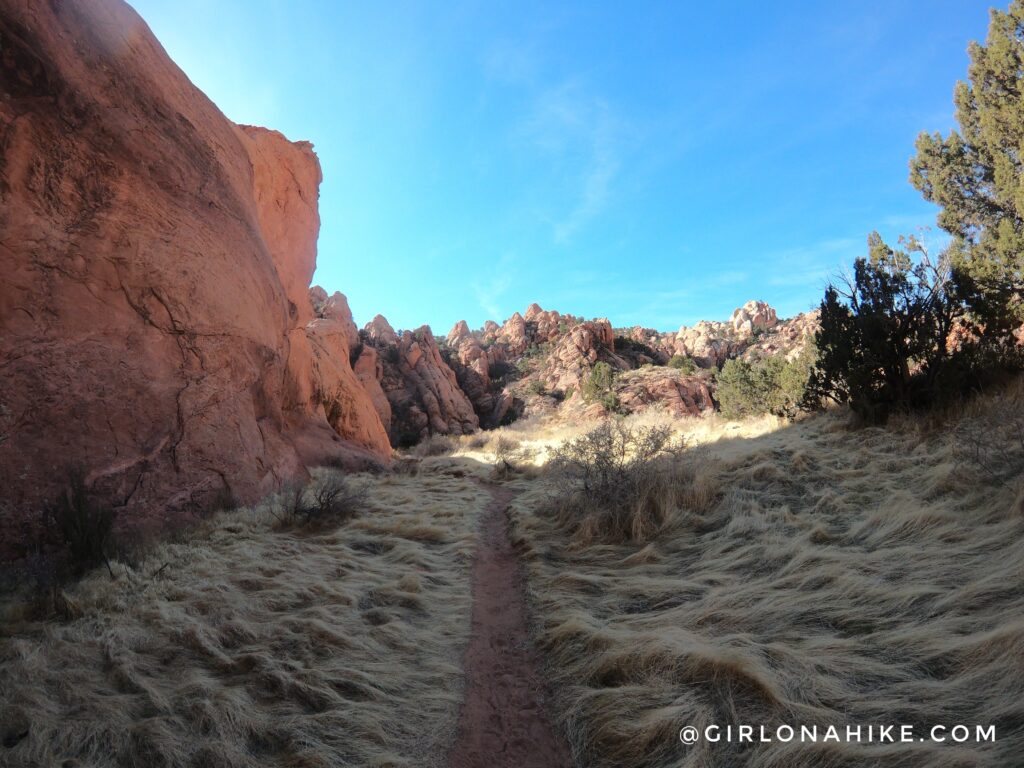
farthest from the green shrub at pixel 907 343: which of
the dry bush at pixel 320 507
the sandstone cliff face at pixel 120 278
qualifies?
the sandstone cliff face at pixel 120 278

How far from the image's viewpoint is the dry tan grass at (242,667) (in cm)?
249

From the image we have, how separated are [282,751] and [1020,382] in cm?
1062

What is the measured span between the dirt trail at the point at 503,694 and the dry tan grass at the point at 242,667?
0.45 feet

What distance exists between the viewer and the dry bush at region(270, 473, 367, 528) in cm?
698

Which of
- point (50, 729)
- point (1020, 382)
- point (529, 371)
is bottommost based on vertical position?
point (50, 729)

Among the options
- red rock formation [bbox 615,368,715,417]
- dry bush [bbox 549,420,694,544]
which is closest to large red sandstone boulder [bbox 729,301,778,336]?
red rock formation [bbox 615,368,715,417]

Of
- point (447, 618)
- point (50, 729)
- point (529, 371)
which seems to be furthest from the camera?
point (529, 371)

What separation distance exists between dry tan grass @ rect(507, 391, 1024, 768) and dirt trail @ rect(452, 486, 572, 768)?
183mm

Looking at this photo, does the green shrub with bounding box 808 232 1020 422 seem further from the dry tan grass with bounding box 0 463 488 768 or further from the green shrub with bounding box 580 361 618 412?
the green shrub with bounding box 580 361 618 412

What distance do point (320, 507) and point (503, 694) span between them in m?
4.85

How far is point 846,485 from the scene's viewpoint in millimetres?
6230

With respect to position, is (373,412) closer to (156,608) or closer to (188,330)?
(188,330)

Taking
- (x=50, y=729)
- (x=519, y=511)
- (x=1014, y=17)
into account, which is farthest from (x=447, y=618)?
(x=1014, y=17)

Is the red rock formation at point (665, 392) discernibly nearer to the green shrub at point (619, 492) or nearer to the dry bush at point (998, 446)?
the green shrub at point (619, 492)
